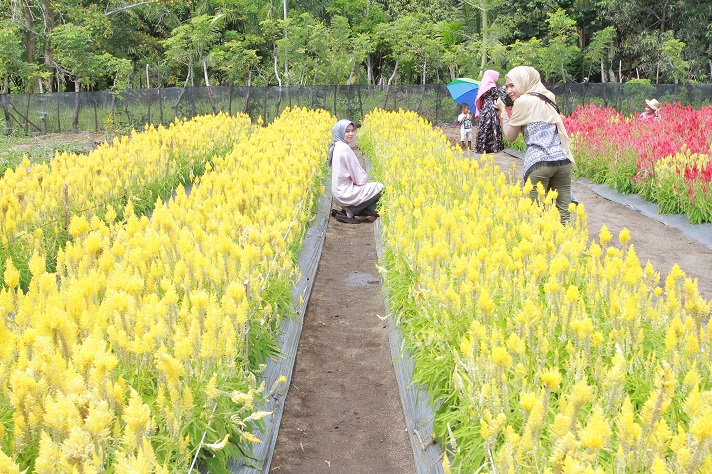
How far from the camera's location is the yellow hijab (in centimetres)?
609

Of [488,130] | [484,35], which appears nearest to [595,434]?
[488,130]

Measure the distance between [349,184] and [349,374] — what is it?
439 centimetres

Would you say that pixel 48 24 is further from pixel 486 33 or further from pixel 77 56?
pixel 486 33

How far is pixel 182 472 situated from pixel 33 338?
2.35 feet

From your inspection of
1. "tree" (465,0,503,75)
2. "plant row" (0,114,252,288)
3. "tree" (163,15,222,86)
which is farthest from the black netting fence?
"plant row" (0,114,252,288)

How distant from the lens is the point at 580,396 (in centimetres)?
185

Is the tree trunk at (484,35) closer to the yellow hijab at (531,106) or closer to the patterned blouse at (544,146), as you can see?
the yellow hijab at (531,106)

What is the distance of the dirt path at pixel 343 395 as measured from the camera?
3.50 metres

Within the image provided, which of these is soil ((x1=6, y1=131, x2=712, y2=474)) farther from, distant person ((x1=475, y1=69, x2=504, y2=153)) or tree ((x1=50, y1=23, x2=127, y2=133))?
tree ((x1=50, y1=23, x2=127, y2=133))

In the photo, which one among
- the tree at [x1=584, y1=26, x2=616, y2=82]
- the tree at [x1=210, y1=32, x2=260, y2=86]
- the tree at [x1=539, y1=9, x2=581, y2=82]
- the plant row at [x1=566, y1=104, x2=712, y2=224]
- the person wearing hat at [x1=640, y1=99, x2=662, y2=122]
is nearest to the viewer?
the plant row at [x1=566, y1=104, x2=712, y2=224]

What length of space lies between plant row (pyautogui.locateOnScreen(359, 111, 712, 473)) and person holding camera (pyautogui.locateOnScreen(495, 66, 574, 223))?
153 cm

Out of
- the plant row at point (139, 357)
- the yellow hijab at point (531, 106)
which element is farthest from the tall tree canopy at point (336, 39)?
the plant row at point (139, 357)

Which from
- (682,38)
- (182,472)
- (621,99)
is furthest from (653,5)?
(182,472)

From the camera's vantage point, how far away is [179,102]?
71.4 feet
